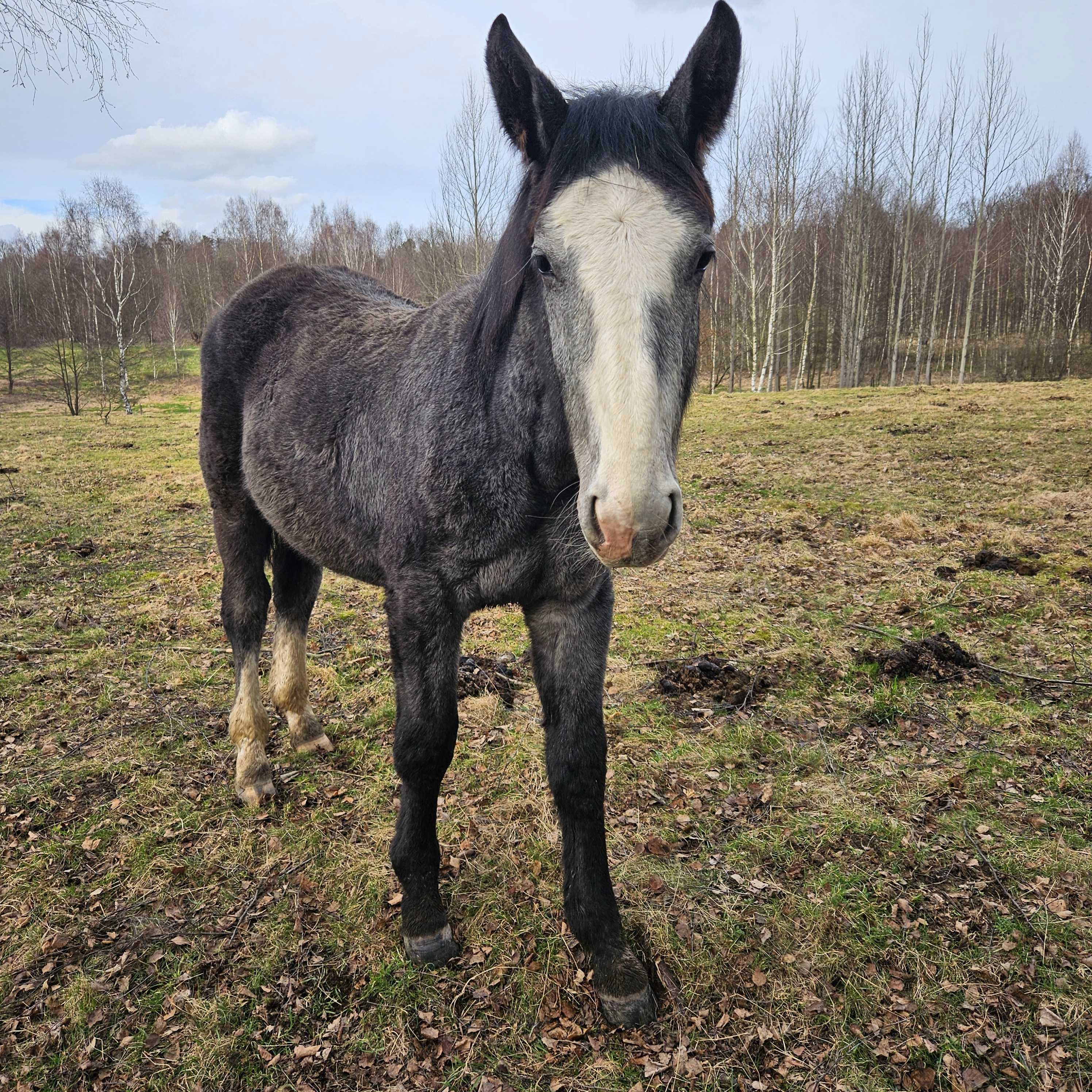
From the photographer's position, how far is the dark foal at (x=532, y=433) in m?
1.76

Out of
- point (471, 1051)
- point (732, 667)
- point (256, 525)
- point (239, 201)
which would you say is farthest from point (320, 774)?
point (239, 201)

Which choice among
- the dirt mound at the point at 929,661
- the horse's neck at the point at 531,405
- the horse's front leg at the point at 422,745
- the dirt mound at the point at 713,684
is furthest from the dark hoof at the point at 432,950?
the dirt mound at the point at 929,661

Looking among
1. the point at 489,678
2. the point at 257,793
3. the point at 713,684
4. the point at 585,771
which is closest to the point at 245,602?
the point at 257,793

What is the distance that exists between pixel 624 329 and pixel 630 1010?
2.35 metres

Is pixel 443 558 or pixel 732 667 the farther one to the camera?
pixel 732 667

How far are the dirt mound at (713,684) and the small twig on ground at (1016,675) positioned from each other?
1.26 metres

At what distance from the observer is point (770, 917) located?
8.88 ft

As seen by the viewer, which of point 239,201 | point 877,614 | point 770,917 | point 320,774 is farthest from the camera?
point 239,201

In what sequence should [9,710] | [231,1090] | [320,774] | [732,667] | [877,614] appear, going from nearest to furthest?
1. [231,1090]
2. [320,774]
3. [9,710]
4. [732,667]
5. [877,614]

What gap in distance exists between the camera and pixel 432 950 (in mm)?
2600

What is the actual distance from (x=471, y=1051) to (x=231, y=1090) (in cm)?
80

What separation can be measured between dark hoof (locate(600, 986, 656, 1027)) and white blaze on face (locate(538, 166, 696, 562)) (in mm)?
1766

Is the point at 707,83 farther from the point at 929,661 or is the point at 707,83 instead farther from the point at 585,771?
the point at 929,661

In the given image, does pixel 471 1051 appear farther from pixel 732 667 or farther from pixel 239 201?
pixel 239 201
